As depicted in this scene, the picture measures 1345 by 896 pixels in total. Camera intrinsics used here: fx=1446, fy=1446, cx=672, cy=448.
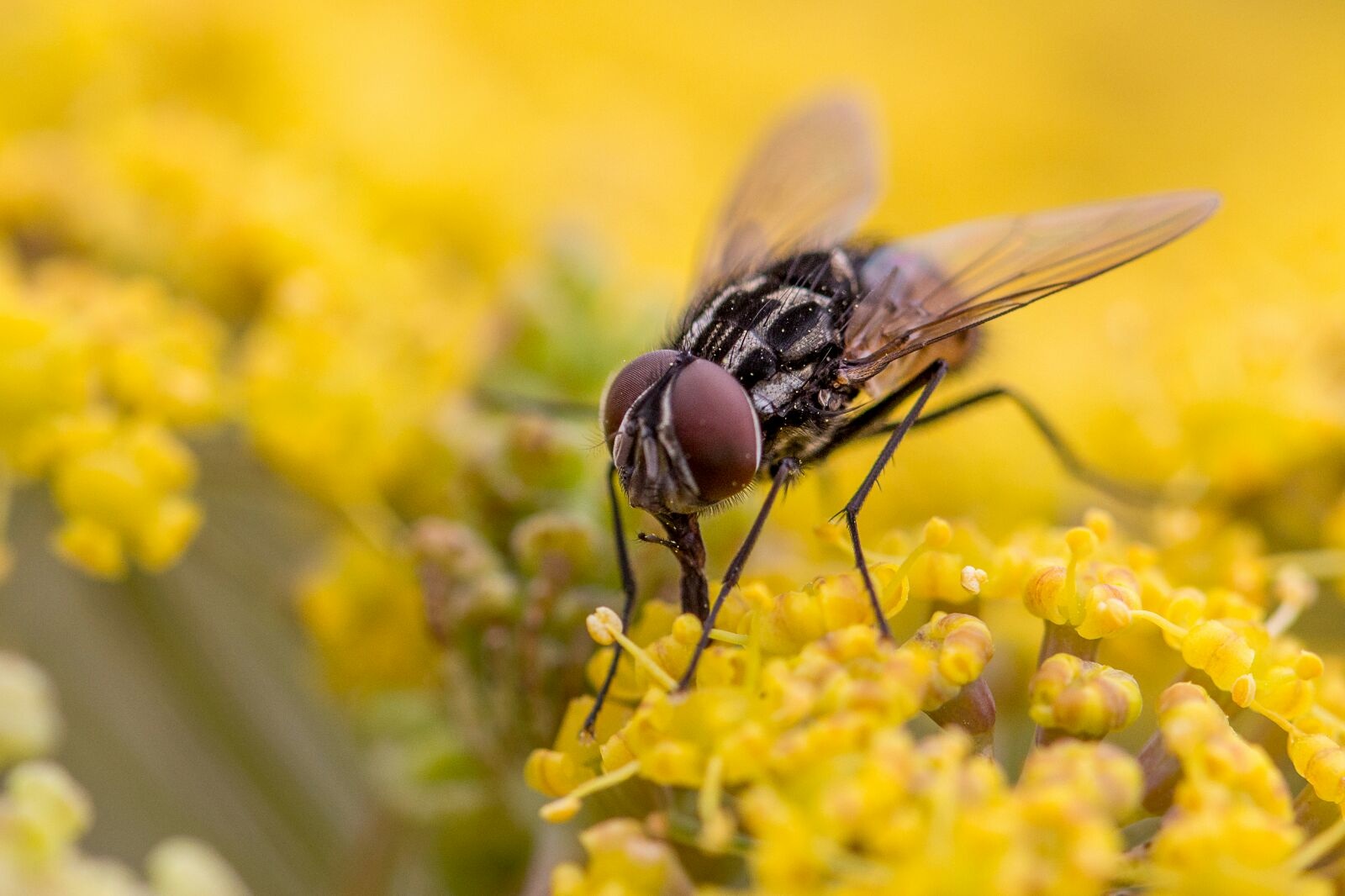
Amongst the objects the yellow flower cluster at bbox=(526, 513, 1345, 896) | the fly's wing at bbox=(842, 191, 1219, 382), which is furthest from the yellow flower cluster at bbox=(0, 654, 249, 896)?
the fly's wing at bbox=(842, 191, 1219, 382)

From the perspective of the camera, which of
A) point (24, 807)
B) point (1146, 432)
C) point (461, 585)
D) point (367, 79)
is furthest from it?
point (367, 79)

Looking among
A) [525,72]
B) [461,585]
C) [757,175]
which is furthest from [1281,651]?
[525,72]

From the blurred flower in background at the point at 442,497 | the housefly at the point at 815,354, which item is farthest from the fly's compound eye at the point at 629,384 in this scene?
the blurred flower in background at the point at 442,497

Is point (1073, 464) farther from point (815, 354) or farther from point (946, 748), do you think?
point (946, 748)

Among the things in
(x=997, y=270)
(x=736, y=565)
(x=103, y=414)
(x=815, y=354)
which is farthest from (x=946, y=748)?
(x=103, y=414)

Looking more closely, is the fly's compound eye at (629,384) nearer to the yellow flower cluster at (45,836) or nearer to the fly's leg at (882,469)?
the fly's leg at (882,469)

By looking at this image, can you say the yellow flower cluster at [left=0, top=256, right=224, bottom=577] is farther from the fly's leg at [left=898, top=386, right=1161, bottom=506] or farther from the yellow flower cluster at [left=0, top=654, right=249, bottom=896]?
the fly's leg at [left=898, top=386, right=1161, bottom=506]

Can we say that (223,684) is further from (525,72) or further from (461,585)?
(525,72)
